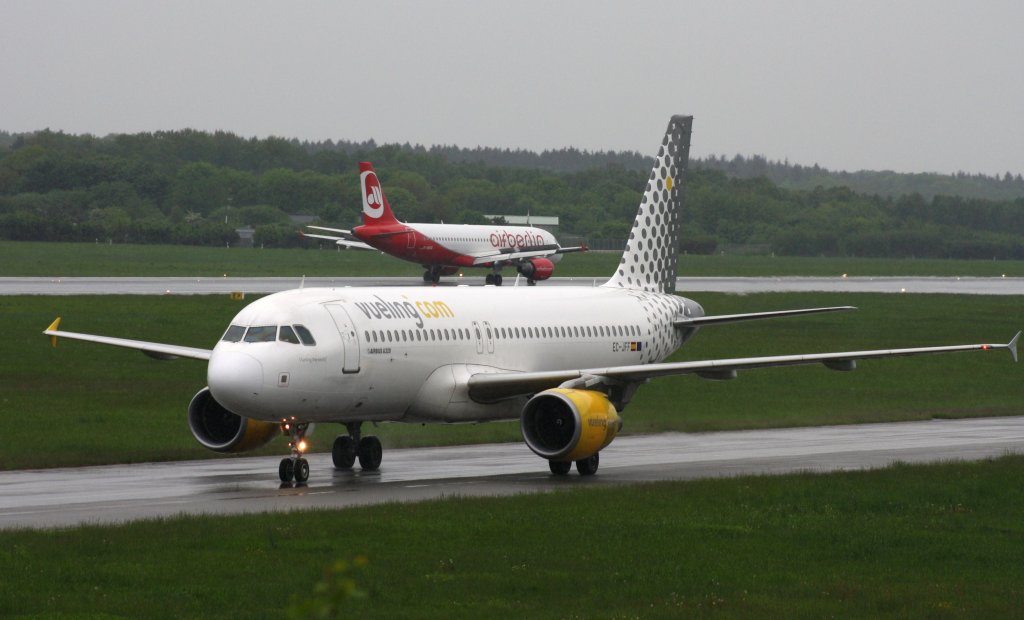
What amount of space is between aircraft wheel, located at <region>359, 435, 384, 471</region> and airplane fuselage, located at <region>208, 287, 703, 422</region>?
89 centimetres

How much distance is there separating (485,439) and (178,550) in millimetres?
18035

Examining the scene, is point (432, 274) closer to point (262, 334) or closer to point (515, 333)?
point (515, 333)

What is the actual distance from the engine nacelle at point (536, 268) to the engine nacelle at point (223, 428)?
224 feet

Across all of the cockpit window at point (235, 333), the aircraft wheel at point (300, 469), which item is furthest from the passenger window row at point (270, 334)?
the aircraft wheel at point (300, 469)

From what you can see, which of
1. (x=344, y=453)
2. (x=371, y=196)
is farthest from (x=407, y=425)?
(x=371, y=196)

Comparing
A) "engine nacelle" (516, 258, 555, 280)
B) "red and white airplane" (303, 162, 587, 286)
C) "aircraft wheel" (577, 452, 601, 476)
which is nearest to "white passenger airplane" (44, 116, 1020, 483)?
"aircraft wheel" (577, 452, 601, 476)

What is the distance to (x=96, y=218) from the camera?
7047 inches

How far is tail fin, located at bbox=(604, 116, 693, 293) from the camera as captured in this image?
129 feet

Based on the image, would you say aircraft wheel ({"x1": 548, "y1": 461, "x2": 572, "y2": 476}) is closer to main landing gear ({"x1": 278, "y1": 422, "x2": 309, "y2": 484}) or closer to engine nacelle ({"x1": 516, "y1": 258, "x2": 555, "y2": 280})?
main landing gear ({"x1": 278, "y1": 422, "x2": 309, "y2": 484})

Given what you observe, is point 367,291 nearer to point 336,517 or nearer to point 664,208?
point 336,517

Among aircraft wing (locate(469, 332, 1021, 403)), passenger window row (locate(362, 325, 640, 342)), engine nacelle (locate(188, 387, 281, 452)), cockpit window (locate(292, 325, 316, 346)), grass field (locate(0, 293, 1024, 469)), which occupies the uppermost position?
cockpit window (locate(292, 325, 316, 346))

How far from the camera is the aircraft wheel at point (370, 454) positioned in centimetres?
3059

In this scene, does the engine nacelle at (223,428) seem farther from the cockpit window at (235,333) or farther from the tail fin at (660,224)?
the tail fin at (660,224)

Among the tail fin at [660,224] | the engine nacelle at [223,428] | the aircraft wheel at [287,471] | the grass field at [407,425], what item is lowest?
the grass field at [407,425]
